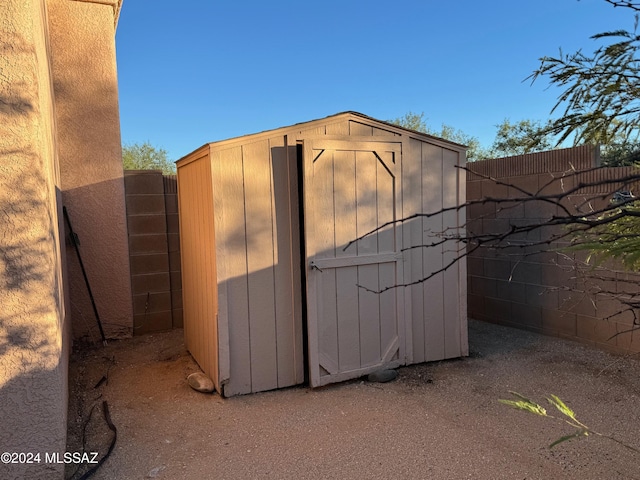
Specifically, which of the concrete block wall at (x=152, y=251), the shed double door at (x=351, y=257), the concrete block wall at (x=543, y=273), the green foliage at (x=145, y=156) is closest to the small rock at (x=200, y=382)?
the shed double door at (x=351, y=257)

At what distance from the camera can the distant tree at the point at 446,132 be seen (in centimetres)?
1962

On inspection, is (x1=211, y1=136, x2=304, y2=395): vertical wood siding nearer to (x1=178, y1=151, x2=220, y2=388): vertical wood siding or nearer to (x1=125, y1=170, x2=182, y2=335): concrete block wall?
(x1=178, y1=151, x2=220, y2=388): vertical wood siding

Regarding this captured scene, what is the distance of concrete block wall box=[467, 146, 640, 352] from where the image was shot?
455cm

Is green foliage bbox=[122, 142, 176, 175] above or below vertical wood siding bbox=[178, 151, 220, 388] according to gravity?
above

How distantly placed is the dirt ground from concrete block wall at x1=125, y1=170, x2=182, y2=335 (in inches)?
41.4

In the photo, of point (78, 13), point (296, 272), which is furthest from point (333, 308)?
point (78, 13)

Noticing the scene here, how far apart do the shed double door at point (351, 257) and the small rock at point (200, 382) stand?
86cm

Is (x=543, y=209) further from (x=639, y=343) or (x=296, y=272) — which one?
(x=296, y=272)

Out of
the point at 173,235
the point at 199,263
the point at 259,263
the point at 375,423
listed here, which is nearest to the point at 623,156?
the point at 375,423

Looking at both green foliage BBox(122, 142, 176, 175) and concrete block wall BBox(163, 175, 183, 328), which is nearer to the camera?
concrete block wall BBox(163, 175, 183, 328)

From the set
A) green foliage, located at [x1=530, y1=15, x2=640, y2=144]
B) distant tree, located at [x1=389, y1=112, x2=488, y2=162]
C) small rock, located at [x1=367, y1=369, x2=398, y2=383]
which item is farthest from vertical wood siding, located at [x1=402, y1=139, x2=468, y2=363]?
→ distant tree, located at [x1=389, y1=112, x2=488, y2=162]

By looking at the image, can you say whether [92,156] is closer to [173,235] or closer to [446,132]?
[173,235]

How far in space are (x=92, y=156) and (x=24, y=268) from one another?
3400mm

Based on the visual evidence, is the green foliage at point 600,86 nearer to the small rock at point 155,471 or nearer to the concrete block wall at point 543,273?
the concrete block wall at point 543,273
